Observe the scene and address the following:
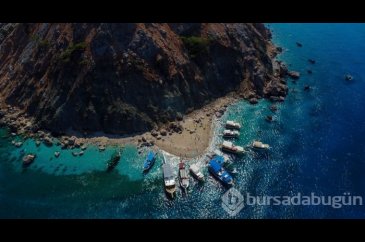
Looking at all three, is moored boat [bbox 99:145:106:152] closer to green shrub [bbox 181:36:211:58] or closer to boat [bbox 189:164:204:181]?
boat [bbox 189:164:204:181]

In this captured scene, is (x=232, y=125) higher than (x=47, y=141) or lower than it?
lower

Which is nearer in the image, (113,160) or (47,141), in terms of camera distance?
(113,160)

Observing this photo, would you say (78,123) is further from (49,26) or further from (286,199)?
(286,199)

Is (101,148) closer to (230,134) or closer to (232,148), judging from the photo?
(232,148)

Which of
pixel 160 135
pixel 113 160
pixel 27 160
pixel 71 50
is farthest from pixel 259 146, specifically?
pixel 27 160

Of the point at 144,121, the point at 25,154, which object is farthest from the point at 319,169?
the point at 25,154
